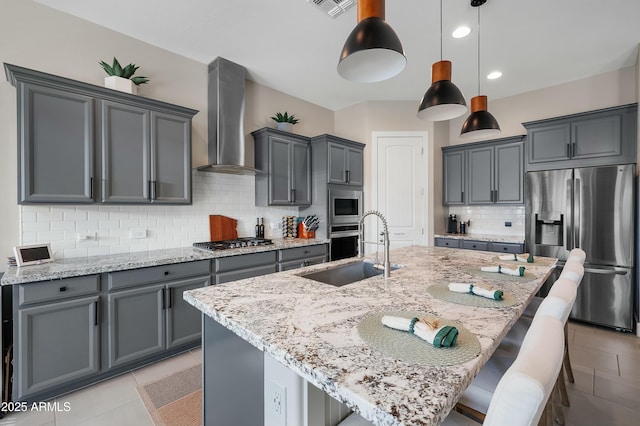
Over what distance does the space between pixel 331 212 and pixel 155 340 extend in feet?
8.04

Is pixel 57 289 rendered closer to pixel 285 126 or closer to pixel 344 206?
pixel 285 126

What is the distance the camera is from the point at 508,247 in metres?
3.71

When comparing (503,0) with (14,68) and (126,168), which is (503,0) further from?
(14,68)

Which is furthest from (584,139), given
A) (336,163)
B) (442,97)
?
(336,163)

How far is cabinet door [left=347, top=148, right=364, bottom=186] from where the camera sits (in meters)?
4.21

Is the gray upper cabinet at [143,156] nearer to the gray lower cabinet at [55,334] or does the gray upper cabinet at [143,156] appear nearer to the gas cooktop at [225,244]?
the gas cooktop at [225,244]

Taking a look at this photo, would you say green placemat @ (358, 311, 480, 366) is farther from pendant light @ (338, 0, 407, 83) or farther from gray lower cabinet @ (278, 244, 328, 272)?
gray lower cabinet @ (278, 244, 328, 272)

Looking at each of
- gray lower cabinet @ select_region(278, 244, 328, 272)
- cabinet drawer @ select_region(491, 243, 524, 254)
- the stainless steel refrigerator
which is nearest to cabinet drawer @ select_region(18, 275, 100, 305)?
gray lower cabinet @ select_region(278, 244, 328, 272)

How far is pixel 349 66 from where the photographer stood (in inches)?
59.3

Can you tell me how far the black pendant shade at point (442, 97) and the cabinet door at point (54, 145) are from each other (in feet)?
8.56

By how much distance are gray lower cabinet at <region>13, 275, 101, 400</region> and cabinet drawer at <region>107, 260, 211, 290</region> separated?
122 millimetres

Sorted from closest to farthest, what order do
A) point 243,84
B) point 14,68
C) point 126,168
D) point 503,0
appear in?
point 14,68
point 503,0
point 126,168
point 243,84

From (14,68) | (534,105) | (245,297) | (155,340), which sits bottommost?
(155,340)

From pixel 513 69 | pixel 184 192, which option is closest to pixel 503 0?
pixel 513 69
